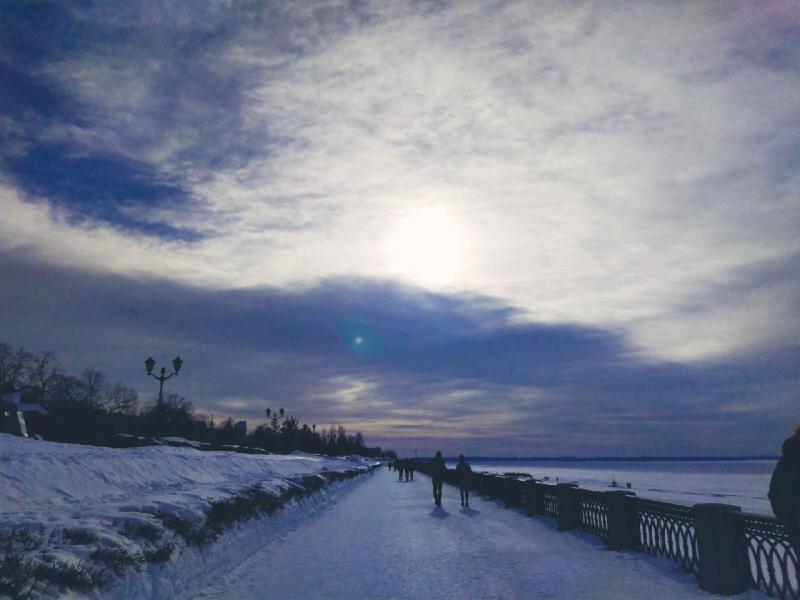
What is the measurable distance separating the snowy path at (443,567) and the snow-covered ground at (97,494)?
5.61 feet

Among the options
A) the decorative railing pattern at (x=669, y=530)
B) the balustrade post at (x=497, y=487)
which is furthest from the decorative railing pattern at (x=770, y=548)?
the balustrade post at (x=497, y=487)

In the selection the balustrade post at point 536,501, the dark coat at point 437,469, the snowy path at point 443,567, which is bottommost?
the snowy path at point 443,567

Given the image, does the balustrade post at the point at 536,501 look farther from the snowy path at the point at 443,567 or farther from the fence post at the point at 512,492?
the snowy path at the point at 443,567

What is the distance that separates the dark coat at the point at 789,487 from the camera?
6.35 meters

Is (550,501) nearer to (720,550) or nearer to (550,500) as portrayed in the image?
(550,500)

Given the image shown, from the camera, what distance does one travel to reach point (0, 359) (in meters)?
96.9

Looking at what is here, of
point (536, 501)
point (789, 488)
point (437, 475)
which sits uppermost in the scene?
point (789, 488)

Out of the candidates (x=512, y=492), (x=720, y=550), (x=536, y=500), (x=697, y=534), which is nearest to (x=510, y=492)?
(x=512, y=492)

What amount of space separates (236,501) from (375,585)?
6.22m

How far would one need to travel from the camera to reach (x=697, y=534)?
8352 millimetres

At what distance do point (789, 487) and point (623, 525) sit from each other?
5676 mm

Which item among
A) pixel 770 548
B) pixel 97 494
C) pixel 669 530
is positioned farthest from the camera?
pixel 97 494

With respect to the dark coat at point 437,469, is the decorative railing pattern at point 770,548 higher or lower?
lower

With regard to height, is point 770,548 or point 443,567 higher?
point 770,548
